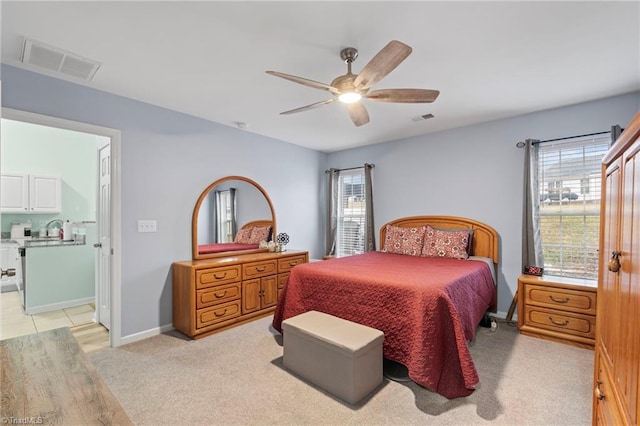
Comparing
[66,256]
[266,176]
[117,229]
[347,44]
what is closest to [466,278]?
[347,44]

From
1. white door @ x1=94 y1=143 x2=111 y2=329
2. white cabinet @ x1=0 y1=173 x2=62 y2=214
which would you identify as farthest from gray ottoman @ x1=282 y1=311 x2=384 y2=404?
white cabinet @ x1=0 y1=173 x2=62 y2=214

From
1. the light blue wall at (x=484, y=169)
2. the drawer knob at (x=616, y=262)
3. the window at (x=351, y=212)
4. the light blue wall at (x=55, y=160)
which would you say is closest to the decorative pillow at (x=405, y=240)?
the light blue wall at (x=484, y=169)

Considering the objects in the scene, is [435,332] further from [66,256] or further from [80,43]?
[66,256]

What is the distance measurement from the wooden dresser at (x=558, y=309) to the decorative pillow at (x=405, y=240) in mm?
1198

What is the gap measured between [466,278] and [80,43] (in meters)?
3.55

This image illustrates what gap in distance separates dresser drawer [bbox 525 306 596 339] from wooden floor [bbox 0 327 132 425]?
359cm

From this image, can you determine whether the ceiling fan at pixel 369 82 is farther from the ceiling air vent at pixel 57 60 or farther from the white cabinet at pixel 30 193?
the white cabinet at pixel 30 193

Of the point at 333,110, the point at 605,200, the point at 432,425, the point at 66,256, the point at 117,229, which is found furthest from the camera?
the point at 66,256

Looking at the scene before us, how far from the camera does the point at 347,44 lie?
6.75ft

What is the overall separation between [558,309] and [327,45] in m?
3.30

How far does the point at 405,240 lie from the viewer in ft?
13.3

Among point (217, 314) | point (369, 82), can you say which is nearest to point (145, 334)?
point (217, 314)

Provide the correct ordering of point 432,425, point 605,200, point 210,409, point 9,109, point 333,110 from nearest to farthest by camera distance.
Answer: point 605,200 < point 432,425 < point 210,409 < point 9,109 < point 333,110

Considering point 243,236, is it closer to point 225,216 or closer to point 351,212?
point 225,216
